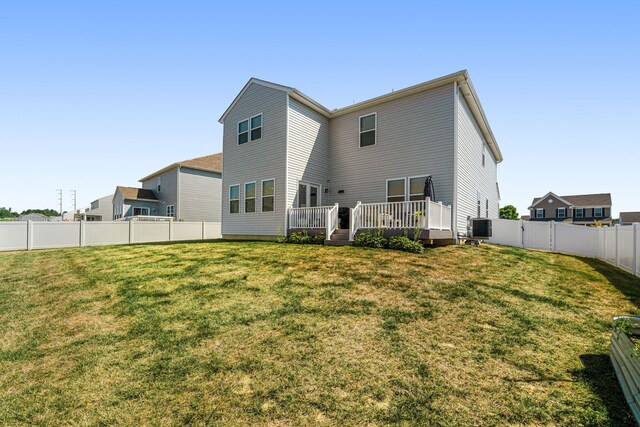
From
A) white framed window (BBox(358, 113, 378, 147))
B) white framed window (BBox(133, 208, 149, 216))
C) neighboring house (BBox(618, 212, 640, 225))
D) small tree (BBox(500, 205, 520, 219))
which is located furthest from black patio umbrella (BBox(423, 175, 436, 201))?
small tree (BBox(500, 205, 520, 219))

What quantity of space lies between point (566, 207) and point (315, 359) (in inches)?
2072

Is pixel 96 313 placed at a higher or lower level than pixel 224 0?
lower

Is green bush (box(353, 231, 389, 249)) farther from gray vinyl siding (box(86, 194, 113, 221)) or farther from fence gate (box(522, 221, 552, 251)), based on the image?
gray vinyl siding (box(86, 194, 113, 221))

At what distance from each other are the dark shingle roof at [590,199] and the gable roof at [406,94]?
1469 inches

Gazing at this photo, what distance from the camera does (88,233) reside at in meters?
16.8

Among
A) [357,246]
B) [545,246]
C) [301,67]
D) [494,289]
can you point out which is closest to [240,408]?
[494,289]

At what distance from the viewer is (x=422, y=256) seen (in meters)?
8.32

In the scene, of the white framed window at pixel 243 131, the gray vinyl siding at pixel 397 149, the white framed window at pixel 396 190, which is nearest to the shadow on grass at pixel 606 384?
the gray vinyl siding at pixel 397 149

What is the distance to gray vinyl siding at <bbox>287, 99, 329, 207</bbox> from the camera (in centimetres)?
1307

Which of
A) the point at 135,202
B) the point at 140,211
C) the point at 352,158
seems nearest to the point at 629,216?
the point at 352,158

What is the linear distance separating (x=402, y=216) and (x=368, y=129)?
5028mm

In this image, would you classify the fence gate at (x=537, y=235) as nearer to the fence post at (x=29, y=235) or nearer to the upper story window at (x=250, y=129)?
the upper story window at (x=250, y=129)

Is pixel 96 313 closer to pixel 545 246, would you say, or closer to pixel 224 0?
pixel 224 0

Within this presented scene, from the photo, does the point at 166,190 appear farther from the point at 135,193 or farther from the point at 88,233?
the point at 88,233
